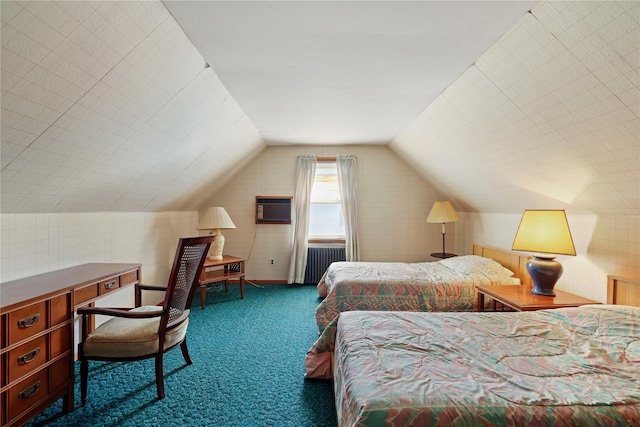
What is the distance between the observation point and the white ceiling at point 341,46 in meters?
1.66

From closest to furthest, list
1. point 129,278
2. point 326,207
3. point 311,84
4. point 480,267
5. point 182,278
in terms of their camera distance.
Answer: point 182,278
point 129,278
point 311,84
point 480,267
point 326,207

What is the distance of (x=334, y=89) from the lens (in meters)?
2.72

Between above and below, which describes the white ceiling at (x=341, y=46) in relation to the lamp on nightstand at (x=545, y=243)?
above

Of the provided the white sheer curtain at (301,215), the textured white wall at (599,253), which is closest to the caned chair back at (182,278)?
the white sheer curtain at (301,215)

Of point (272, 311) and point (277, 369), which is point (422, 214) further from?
point (277, 369)

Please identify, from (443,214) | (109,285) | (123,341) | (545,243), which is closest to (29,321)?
(123,341)

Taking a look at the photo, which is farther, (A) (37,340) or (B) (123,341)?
(B) (123,341)

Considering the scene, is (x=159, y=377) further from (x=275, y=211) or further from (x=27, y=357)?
(x=275, y=211)

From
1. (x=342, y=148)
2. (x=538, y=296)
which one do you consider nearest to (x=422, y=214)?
(x=342, y=148)

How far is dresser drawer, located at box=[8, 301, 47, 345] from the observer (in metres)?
1.51

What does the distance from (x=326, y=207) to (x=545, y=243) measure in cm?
337

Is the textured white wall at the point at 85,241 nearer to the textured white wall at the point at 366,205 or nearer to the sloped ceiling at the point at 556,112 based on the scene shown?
the textured white wall at the point at 366,205

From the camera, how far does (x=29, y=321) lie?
5.25 feet

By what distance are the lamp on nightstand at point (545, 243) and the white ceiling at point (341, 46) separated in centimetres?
134
